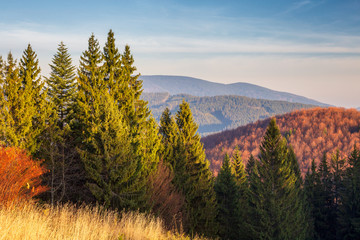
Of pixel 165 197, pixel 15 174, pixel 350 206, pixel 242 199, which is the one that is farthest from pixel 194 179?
pixel 350 206

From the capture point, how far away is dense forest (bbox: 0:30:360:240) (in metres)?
19.0

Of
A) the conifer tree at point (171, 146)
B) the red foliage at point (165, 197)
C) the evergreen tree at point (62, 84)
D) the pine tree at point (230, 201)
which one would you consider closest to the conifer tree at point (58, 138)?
the evergreen tree at point (62, 84)

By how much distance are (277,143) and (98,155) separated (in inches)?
977

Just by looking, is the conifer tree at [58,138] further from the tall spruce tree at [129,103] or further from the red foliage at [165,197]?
the red foliage at [165,197]

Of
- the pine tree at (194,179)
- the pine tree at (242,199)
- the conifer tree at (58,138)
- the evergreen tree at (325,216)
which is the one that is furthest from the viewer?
the evergreen tree at (325,216)

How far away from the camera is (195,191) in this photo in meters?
30.6

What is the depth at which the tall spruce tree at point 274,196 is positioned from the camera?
33.2 m

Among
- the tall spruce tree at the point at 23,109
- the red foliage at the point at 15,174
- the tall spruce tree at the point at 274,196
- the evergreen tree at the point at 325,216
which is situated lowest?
the evergreen tree at the point at 325,216

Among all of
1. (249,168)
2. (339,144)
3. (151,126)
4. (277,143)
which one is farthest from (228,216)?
(339,144)

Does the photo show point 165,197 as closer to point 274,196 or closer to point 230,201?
point 230,201

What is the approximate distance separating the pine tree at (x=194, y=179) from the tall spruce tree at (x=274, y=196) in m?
6.72

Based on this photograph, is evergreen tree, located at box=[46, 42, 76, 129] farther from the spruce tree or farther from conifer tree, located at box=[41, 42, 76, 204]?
the spruce tree

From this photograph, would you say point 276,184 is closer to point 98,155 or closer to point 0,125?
point 98,155

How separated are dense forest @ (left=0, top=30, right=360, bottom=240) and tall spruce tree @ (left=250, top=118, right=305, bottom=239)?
124mm
